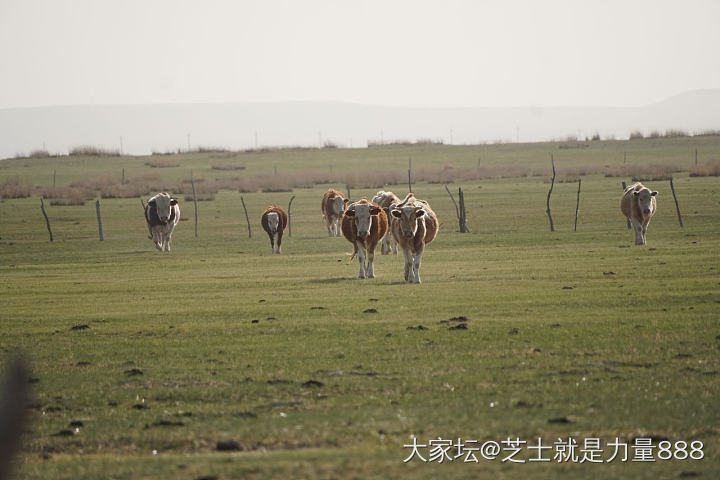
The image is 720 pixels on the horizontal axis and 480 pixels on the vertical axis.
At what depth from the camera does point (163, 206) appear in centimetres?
4272

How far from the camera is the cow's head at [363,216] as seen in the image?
2674cm

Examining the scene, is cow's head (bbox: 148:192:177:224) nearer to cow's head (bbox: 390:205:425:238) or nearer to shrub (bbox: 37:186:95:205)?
cow's head (bbox: 390:205:425:238)

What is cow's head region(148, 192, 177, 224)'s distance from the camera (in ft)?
139

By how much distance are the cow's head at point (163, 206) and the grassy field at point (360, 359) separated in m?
5.63

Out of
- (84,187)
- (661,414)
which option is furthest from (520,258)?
(84,187)

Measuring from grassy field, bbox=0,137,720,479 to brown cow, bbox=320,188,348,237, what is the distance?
32.4ft

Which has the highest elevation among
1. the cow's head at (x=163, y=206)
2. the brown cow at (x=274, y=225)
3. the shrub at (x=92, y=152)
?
the shrub at (x=92, y=152)

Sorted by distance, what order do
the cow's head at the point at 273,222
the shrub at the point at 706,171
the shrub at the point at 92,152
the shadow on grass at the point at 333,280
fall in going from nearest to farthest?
the shadow on grass at the point at 333,280 → the cow's head at the point at 273,222 → the shrub at the point at 706,171 → the shrub at the point at 92,152

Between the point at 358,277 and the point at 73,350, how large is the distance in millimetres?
11764

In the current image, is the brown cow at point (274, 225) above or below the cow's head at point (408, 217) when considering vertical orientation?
below

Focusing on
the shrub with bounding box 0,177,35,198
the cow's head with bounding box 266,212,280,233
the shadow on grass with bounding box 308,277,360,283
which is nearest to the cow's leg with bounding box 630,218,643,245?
the shadow on grass with bounding box 308,277,360,283

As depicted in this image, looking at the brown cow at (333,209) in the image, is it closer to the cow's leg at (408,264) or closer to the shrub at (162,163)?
the cow's leg at (408,264)

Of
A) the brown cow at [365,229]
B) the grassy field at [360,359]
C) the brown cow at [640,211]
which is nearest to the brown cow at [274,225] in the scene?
the grassy field at [360,359]

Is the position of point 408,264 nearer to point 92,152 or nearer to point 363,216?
point 363,216
